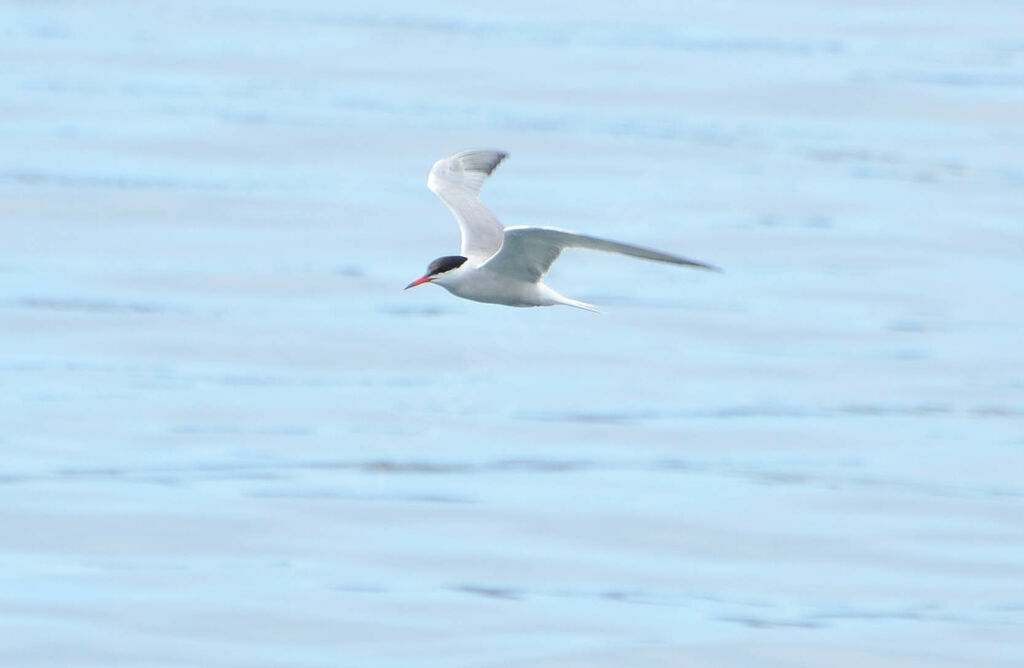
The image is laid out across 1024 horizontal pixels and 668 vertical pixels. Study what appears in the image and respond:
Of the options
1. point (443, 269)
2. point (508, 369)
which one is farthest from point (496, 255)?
point (508, 369)

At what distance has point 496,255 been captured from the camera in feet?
33.9

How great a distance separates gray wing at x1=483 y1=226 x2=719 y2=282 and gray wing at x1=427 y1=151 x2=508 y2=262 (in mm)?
370

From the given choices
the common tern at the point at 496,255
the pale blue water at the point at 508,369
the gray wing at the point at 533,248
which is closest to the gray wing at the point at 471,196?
the common tern at the point at 496,255

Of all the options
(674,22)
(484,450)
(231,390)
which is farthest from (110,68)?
(484,450)

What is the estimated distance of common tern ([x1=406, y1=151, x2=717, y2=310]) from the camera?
964 centimetres

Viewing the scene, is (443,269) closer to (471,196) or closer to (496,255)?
(496,255)

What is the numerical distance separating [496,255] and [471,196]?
148cm

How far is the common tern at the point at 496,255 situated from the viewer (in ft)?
31.6

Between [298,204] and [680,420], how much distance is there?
9.93 meters

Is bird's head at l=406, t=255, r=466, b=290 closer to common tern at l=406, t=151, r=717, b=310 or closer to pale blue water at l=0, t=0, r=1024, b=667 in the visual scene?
common tern at l=406, t=151, r=717, b=310

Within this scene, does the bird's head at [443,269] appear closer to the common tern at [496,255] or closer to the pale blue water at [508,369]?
the common tern at [496,255]

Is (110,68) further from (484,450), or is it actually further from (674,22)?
(484,450)

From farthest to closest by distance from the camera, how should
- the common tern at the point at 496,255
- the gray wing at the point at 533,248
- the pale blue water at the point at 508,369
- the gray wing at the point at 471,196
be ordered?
the pale blue water at the point at 508,369
the gray wing at the point at 471,196
the common tern at the point at 496,255
the gray wing at the point at 533,248

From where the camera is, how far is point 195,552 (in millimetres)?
14508
